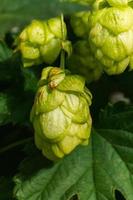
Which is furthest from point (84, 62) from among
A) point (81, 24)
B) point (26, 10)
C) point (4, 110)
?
point (26, 10)

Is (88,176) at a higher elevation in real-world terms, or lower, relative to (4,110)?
lower

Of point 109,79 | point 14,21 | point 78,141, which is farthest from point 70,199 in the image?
point 14,21

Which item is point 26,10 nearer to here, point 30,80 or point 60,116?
point 30,80

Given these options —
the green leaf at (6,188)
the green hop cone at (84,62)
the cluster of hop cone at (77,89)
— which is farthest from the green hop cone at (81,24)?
the green leaf at (6,188)

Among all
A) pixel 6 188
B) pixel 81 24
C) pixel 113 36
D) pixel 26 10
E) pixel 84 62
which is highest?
pixel 113 36

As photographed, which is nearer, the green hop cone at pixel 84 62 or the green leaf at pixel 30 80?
the green hop cone at pixel 84 62

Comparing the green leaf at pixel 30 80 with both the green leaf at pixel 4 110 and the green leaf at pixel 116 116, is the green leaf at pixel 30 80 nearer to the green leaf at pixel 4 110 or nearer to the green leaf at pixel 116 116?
the green leaf at pixel 4 110
